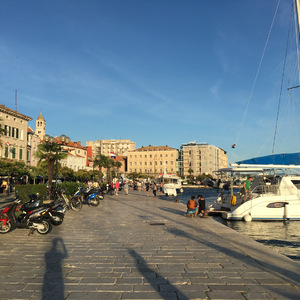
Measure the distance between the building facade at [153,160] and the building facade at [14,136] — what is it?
9079 centimetres

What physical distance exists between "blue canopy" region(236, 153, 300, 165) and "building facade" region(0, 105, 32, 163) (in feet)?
136

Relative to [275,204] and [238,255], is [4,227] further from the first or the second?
[275,204]

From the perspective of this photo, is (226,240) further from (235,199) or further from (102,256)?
(235,199)

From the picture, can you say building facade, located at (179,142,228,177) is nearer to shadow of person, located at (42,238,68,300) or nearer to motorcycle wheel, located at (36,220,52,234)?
motorcycle wheel, located at (36,220,52,234)

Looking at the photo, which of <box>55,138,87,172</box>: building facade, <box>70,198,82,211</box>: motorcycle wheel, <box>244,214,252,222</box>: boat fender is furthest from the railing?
<box>55,138,87,172</box>: building facade

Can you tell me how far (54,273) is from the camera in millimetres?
5852

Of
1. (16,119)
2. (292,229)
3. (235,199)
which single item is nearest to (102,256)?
(292,229)

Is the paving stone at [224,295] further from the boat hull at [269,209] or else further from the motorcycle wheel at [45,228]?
the boat hull at [269,209]

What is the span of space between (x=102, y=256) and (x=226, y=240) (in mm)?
4141

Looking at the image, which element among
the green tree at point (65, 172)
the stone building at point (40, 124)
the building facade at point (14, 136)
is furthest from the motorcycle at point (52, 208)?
the stone building at point (40, 124)

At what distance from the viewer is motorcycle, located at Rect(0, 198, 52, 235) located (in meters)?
10.1

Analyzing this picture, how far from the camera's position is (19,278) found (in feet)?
18.1

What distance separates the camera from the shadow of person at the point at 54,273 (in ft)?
15.6

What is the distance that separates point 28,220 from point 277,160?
18947 mm
